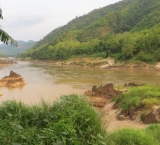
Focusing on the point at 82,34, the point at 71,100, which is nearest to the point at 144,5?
the point at 82,34

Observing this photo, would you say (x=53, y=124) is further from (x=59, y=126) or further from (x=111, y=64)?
(x=111, y=64)

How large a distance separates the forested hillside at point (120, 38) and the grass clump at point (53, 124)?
167ft

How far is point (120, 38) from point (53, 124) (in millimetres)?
69310

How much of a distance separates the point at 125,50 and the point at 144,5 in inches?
2899

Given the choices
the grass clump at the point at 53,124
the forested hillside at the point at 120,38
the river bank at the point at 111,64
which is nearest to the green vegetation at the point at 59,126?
the grass clump at the point at 53,124

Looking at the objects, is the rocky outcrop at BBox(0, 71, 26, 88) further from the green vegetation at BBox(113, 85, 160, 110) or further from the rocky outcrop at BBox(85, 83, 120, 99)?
the green vegetation at BBox(113, 85, 160, 110)

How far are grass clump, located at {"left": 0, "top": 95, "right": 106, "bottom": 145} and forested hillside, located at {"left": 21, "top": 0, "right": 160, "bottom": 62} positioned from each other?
167 feet

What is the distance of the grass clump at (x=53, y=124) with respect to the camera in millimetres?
4973

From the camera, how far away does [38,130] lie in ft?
18.2

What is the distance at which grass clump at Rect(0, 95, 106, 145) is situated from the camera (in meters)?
4.97

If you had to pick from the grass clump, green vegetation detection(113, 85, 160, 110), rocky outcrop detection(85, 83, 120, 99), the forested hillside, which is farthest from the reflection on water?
the forested hillside

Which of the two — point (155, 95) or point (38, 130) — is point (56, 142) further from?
point (155, 95)

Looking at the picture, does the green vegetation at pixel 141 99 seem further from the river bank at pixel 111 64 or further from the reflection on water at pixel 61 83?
the river bank at pixel 111 64

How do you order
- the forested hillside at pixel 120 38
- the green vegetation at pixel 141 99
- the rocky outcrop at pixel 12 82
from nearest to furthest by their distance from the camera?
the green vegetation at pixel 141 99 < the rocky outcrop at pixel 12 82 < the forested hillside at pixel 120 38
